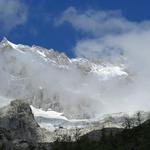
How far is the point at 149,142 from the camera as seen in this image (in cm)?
19788

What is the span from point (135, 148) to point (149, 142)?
5036 millimetres

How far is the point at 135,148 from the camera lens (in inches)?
7844
